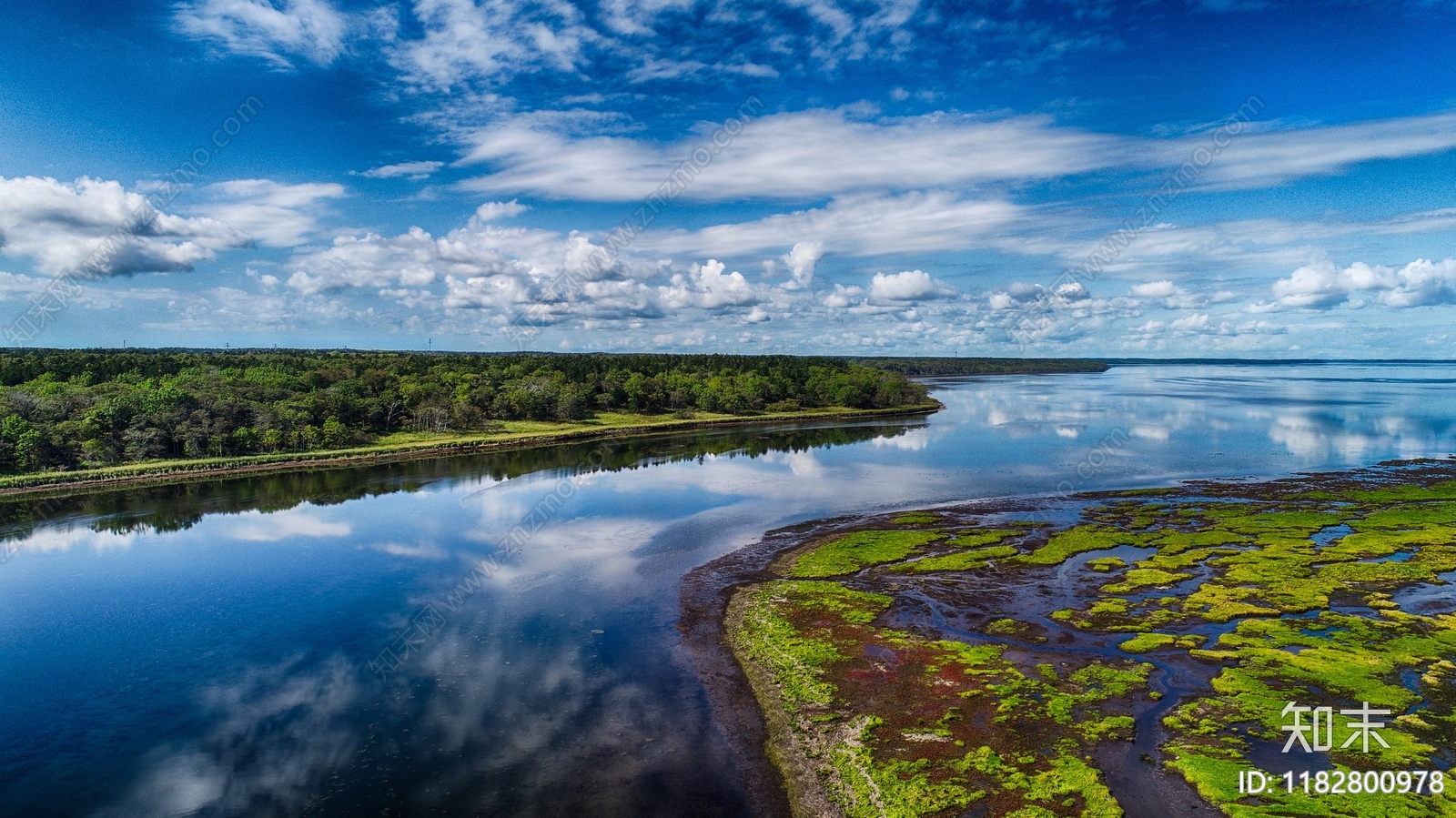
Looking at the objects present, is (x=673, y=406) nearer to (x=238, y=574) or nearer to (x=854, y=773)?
(x=238, y=574)

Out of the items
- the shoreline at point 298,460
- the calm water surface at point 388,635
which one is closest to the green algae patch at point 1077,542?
the calm water surface at point 388,635

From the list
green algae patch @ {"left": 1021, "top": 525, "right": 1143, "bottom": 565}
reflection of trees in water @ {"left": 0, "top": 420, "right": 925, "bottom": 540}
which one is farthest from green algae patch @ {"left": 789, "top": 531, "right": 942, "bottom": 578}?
reflection of trees in water @ {"left": 0, "top": 420, "right": 925, "bottom": 540}

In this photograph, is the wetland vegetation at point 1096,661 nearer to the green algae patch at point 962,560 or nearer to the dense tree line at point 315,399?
the green algae patch at point 962,560

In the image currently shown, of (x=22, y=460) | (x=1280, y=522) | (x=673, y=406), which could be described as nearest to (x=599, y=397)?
(x=673, y=406)

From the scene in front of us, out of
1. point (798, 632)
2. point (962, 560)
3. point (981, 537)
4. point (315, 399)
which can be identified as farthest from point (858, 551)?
point (315, 399)

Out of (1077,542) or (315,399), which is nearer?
(1077,542)

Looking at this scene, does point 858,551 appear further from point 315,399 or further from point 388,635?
point 315,399
